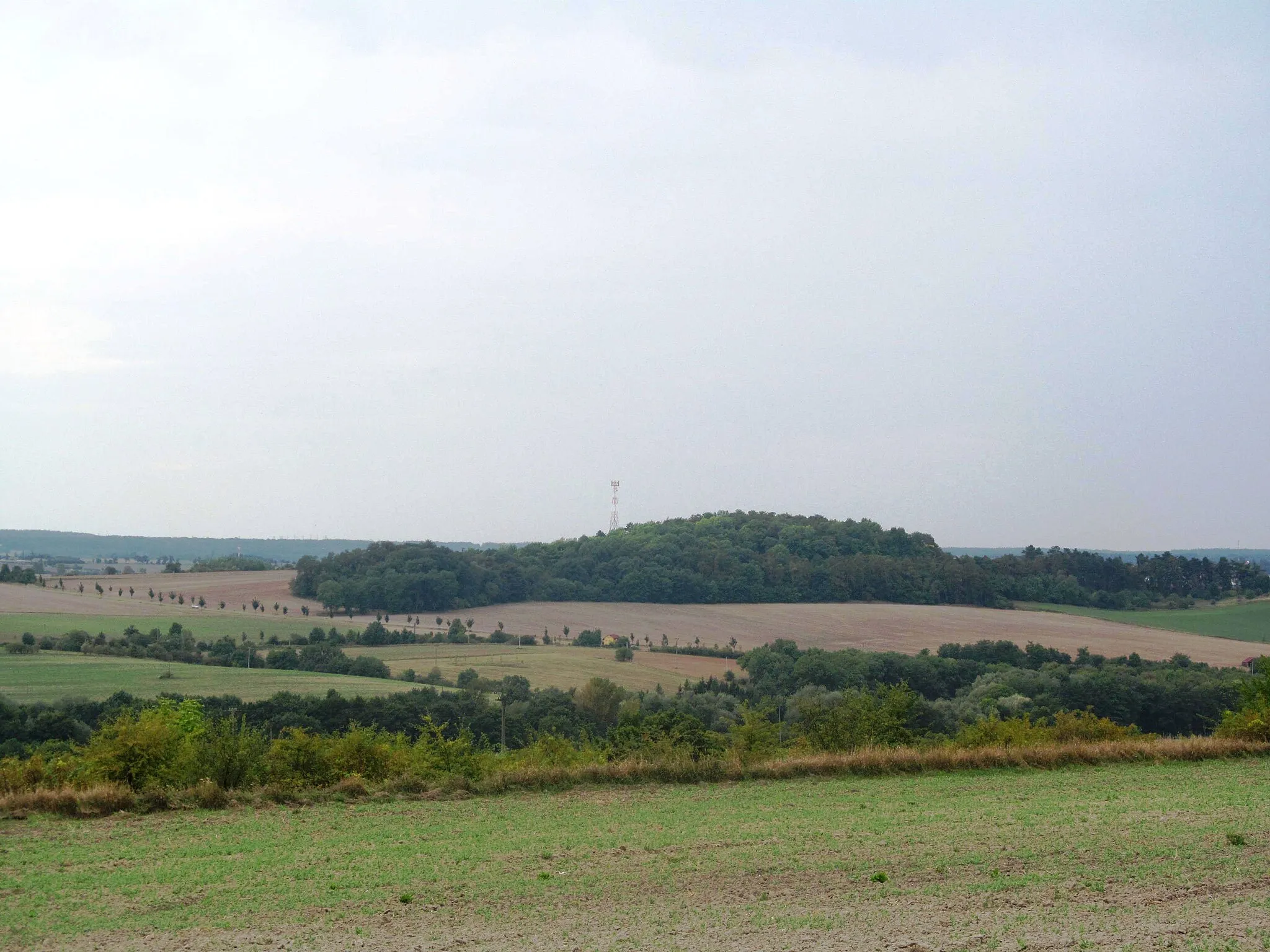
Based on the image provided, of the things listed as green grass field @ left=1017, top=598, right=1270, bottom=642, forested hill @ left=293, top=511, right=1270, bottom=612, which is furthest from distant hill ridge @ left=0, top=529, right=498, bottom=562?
green grass field @ left=1017, top=598, right=1270, bottom=642

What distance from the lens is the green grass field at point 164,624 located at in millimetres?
42438

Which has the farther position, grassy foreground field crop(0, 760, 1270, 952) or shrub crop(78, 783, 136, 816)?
shrub crop(78, 783, 136, 816)

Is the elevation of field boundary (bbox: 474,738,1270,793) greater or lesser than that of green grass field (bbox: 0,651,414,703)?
greater

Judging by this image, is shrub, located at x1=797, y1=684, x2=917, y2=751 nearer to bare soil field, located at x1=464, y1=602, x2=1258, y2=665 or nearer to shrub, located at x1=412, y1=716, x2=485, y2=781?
shrub, located at x1=412, y1=716, x2=485, y2=781

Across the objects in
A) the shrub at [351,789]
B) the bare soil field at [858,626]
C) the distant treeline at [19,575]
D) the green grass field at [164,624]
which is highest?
the distant treeline at [19,575]

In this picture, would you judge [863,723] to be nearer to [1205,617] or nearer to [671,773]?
[671,773]

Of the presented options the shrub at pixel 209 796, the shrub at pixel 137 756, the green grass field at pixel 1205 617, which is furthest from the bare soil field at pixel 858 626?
the shrub at pixel 209 796

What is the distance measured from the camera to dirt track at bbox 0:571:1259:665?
57000 mm

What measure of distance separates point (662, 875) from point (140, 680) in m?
27.9

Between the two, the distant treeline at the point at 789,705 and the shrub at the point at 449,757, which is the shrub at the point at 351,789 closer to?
the shrub at the point at 449,757

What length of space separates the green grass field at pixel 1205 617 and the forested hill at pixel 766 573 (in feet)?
12.1

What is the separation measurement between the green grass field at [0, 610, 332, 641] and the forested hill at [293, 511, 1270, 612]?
1515 centimetres

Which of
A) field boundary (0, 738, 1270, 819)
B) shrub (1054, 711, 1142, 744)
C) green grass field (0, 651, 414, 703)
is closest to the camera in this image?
field boundary (0, 738, 1270, 819)

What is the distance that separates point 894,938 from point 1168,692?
39.2 metres
